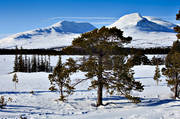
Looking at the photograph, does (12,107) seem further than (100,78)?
No

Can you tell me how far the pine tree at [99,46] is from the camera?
57.2 feet

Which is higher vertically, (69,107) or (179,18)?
(179,18)

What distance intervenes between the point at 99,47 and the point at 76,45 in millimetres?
2279

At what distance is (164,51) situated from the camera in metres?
163

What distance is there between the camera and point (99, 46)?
17469 millimetres

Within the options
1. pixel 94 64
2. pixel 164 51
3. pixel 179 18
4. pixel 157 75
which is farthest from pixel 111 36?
pixel 164 51

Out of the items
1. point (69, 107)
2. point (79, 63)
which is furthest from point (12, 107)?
point (79, 63)

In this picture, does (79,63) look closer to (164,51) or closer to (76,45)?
(76,45)

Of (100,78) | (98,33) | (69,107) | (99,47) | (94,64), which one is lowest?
(69,107)

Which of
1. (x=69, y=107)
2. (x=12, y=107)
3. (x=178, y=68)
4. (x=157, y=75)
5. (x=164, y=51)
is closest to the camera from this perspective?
(x=12, y=107)

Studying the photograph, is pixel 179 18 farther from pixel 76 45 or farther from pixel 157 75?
pixel 157 75

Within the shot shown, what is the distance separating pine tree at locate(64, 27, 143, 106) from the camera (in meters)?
17.4

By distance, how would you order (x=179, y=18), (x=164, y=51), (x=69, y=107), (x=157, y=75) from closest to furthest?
(x=179, y=18), (x=69, y=107), (x=157, y=75), (x=164, y=51)

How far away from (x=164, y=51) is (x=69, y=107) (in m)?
158
